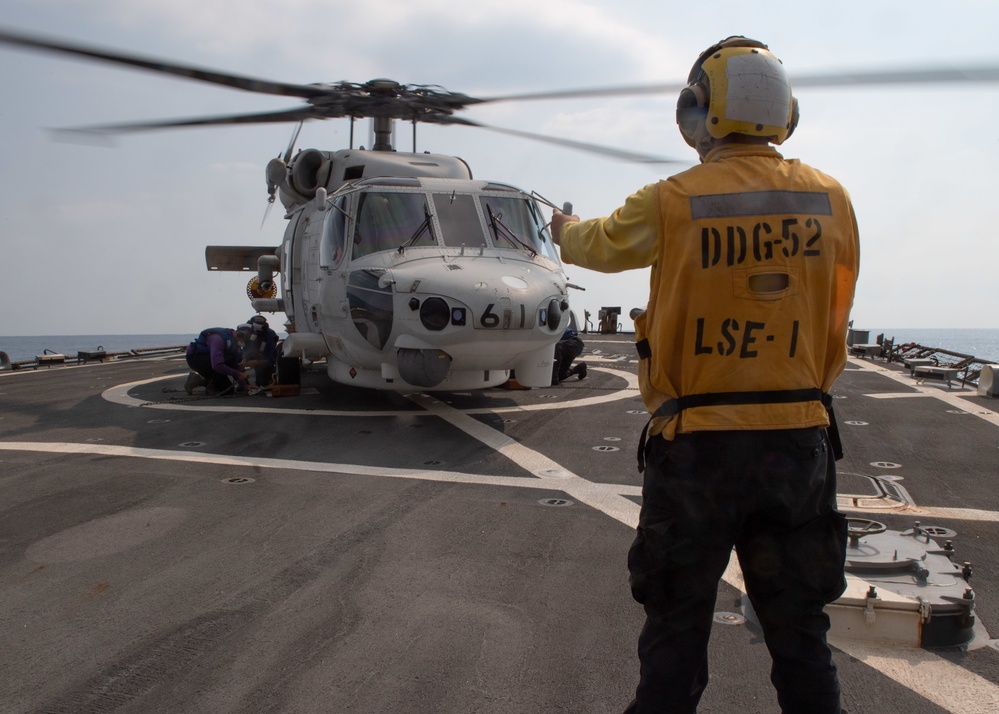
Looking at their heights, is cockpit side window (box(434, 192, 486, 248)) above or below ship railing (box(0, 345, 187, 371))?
above

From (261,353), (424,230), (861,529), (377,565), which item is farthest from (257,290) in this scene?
Result: (861,529)

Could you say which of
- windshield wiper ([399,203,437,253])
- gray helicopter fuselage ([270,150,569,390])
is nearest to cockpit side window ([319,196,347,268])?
gray helicopter fuselage ([270,150,569,390])

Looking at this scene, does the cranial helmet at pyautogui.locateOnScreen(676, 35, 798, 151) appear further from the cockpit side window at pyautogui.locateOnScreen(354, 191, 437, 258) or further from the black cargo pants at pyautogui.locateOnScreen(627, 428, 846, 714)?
the cockpit side window at pyautogui.locateOnScreen(354, 191, 437, 258)

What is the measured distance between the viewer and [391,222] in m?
9.24

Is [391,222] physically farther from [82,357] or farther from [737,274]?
[82,357]

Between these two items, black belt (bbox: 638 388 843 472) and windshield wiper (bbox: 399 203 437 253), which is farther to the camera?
windshield wiper (bbox: 399 203 437 253)

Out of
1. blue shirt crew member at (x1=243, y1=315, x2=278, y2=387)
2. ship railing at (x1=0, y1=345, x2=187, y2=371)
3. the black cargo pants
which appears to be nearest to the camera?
the black cargo pants

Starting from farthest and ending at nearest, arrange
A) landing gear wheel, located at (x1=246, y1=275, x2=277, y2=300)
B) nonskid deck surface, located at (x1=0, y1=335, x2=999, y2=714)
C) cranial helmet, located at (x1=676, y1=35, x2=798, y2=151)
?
landing gear wheel, located at (x1=246, y1=275, x2=277, y2=300) < nonskid deck surface, located at (x1=0, y1=335, x2=999, y2=714) < cranial helmet, located at (x1=676, y1=35, x2=798, y2=151)

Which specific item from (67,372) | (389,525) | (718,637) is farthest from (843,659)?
(67,372)

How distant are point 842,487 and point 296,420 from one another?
5743 mm

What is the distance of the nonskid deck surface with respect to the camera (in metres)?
2.91

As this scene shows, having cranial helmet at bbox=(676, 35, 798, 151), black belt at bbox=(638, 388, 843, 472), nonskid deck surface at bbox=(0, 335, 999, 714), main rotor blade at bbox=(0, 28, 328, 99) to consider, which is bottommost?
nonskid deck surface at bbox=(0, 335, 999, 714)

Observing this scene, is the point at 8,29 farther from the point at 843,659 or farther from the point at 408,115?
the point at 843,659

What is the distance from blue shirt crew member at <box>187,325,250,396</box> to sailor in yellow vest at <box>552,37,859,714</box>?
9.50m
